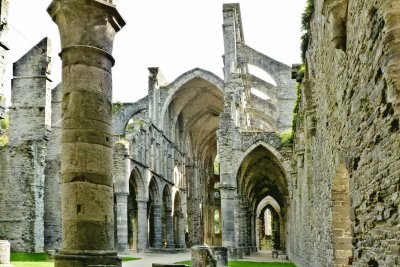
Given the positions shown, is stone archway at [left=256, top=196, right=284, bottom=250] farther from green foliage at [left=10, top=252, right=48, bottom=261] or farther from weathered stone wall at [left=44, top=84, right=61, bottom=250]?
green foliage at [left=10, top=252, right=48, bottom=261]

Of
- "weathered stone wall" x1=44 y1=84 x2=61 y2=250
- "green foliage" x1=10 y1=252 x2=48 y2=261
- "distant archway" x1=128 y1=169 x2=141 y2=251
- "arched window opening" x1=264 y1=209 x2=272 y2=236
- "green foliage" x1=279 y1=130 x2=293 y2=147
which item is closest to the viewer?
"green foliage" x1=10 y1=252 x2=48 y2=261

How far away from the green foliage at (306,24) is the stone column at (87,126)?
19.2 ft

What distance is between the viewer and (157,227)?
29500 millimetres

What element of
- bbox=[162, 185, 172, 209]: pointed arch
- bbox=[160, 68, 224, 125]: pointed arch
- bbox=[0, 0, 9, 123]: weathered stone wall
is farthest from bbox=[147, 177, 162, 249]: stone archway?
bbox=[0, 0, 9, 123]: weathered stone wall

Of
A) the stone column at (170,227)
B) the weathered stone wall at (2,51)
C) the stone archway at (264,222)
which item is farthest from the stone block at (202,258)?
the stone archway at (264,222)

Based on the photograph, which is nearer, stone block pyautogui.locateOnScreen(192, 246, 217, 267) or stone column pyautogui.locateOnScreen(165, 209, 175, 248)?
stone block pyautogui.locateOnScreen(192, 246, 217, 267)

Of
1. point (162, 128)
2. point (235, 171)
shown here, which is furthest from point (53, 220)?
point (162, 128)

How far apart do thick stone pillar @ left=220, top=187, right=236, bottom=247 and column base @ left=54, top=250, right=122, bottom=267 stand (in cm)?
1754

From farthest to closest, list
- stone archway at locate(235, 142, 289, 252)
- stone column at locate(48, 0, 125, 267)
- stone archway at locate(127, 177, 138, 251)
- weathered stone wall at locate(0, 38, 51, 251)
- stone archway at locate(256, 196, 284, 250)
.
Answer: stone archway at locate(256, 196, 284, 250) < stone archway at locate(127, 177, 138, 251) < stone archway at locate(235, 142, 289, 252) < weathered stone wall at locate(0, 38, 51, 251) < stone column at locate(48, 0, 125, 267)

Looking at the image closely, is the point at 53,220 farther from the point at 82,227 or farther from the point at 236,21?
the point at 82,227

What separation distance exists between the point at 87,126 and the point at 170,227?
27.4 m

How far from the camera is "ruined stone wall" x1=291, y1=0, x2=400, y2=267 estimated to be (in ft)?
13.2

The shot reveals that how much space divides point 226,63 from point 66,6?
22.0 meters

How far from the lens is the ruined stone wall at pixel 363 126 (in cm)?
403
